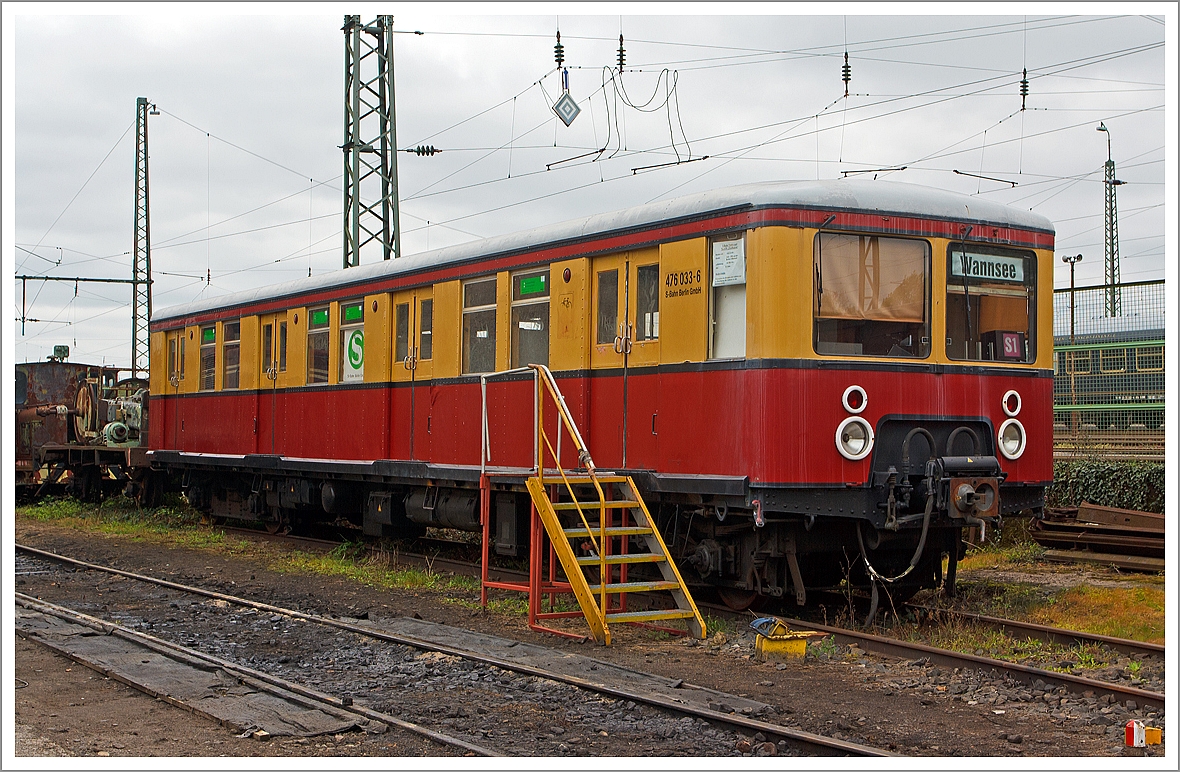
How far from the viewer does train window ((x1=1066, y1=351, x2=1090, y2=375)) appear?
1736cm

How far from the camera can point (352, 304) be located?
14.7 metres

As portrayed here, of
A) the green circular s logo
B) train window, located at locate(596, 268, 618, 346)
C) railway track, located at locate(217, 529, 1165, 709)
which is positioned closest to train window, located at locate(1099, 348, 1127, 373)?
railway track, located at locate(217, 529, 1165, 709)

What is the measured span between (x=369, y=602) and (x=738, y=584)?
11.6 feet

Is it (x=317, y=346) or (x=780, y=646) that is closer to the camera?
(x=780, y=646)

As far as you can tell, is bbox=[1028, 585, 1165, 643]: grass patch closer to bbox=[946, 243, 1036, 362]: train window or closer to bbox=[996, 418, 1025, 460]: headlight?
bbox=[996, 418, 1025, 460]: headlight

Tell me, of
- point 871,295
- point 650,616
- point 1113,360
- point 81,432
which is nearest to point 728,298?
point 871,295

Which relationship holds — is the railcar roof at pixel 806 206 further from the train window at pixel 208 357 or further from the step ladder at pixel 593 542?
the train window at pixel 208 357

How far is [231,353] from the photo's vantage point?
17734 millimetres

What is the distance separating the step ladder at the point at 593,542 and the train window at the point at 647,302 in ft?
3.04

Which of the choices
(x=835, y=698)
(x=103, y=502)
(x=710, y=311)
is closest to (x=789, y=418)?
(x=710, y=311)

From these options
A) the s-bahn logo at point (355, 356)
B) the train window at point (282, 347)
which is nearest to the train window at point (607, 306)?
the s-bahn logo at point (355, 356)

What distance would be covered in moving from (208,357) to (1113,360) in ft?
42.1

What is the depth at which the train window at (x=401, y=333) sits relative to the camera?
45.0ft

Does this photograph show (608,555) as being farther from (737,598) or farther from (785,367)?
(785,367)
